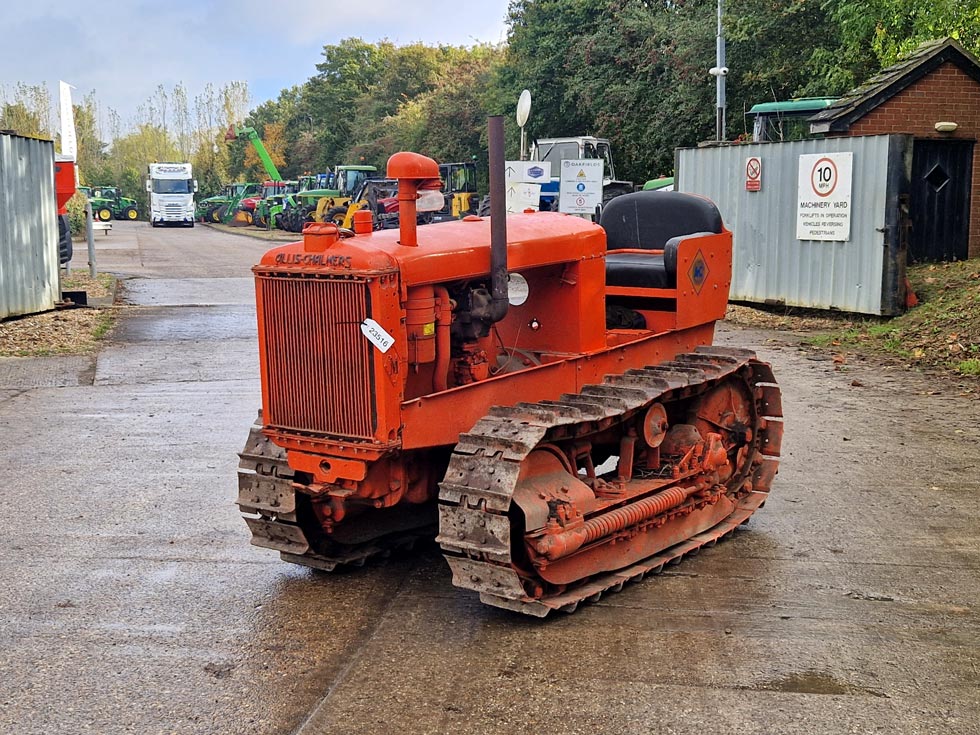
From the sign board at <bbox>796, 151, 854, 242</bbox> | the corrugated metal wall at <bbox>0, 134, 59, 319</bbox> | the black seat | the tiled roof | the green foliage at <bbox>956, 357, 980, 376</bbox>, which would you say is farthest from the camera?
the tiled roof

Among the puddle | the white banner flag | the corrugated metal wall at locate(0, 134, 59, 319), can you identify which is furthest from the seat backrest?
the white banner flag

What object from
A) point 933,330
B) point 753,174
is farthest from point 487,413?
point 753,174

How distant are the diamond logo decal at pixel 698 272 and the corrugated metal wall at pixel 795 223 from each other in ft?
26.8

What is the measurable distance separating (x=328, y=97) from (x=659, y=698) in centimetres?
7107

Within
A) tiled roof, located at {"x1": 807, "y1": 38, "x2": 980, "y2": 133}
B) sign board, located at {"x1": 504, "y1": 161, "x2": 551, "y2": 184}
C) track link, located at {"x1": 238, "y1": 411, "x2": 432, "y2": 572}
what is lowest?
track link, located at {"x1": 238, "y1": 411, "x2": 432, "y2": 572}

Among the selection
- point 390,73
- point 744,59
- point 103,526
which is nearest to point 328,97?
point 390,73

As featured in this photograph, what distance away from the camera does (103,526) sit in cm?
714

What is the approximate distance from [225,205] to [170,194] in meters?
4.03

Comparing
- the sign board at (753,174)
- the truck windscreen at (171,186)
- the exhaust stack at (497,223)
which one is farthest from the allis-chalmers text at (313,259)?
the truck windscreen at (171,186)

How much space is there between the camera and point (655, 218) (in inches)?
319

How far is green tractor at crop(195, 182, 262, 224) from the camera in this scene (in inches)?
2229

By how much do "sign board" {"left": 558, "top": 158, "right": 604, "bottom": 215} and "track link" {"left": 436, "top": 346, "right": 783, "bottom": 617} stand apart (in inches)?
556

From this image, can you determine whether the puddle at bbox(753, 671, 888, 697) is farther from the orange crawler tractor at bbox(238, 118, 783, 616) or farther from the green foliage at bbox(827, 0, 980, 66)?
the green foliage at bbox(827, 0, 980, 66)

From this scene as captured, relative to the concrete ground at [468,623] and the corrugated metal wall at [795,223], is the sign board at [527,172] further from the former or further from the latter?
the concrete ground at [468,623]
